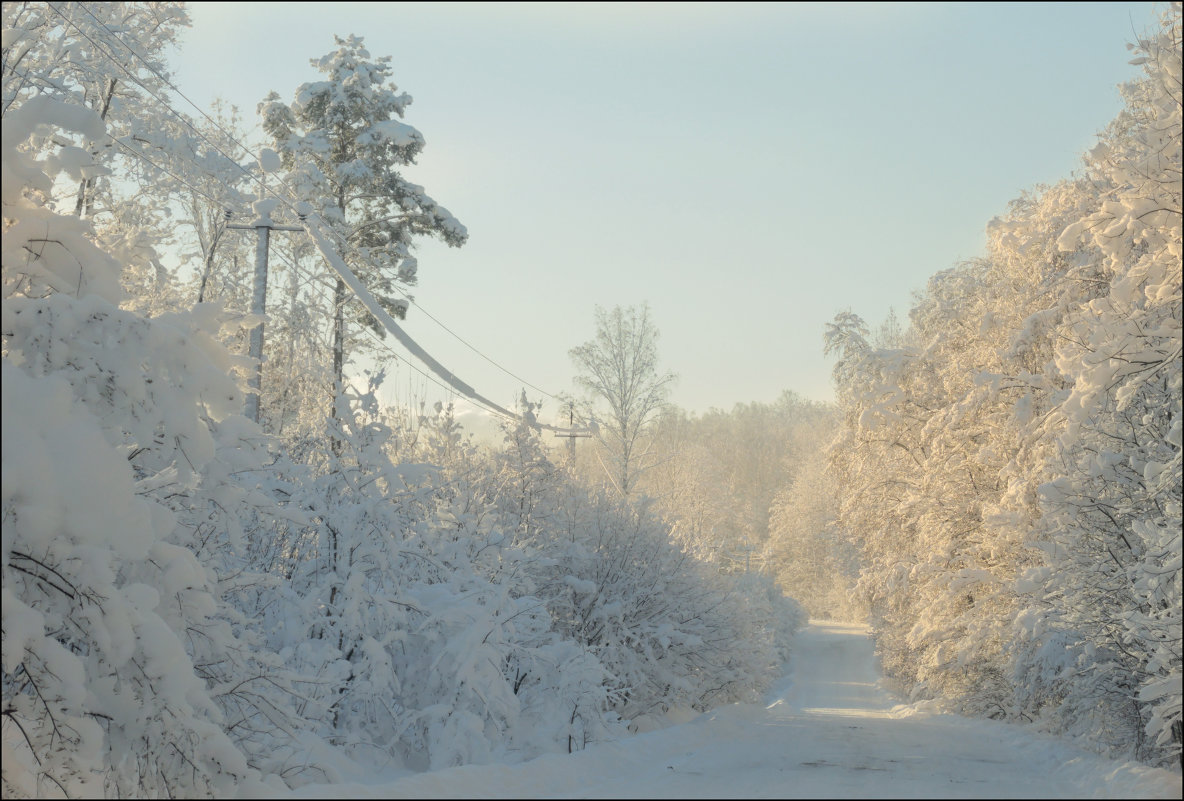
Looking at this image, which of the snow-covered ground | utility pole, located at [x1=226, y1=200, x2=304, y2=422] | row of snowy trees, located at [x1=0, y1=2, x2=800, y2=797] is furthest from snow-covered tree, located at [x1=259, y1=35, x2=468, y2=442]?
the snow-covered ground

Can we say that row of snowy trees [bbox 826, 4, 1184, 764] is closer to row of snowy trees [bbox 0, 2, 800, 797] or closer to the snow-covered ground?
the snow-covered ground

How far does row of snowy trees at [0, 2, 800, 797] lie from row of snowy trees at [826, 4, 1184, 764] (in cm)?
414

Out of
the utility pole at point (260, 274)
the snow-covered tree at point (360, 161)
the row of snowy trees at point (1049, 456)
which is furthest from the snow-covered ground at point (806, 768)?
the snow-covered tree at point (360, 161)

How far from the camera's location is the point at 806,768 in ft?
28.4

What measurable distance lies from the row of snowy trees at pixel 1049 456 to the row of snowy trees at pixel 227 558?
4.14 m

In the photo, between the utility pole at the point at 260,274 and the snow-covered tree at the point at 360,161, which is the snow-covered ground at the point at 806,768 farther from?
the snow-covered tree at the point at 360,161

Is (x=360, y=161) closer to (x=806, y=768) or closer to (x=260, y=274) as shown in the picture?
(x=260, y=274)

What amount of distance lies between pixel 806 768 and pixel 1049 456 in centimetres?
676

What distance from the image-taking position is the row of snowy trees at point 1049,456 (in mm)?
7906

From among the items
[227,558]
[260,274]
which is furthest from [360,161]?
[227,558]

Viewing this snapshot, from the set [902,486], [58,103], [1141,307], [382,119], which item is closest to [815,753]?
[1141,307]

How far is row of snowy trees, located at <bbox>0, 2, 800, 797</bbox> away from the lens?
18.0 ft

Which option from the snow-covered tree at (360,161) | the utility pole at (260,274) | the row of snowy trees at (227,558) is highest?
the snow-covered tree at (360,161)

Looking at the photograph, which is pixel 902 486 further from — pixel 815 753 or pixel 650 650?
pixel 815 753
